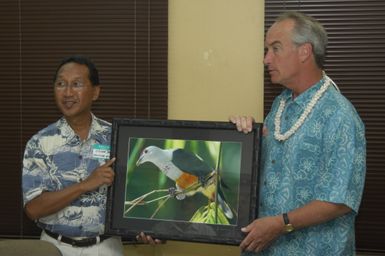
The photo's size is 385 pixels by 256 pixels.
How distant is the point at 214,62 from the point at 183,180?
1073 mm

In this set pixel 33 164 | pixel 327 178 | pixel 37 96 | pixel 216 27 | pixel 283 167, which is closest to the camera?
pixel 327 178

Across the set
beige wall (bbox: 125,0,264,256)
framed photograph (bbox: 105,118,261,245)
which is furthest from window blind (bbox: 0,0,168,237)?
framed photograph (bbox: 105,118,261,245)

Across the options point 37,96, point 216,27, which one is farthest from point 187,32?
point 37,96

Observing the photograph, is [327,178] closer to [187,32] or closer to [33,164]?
[33,164]

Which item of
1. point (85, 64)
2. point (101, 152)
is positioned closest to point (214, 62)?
point (85, 64)

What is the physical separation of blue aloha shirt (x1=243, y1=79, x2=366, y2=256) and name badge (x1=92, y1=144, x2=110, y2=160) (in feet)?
2.18

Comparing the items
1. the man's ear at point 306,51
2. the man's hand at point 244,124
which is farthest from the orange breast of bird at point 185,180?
the man's ear at point 306,51

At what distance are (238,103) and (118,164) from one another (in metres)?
1.05

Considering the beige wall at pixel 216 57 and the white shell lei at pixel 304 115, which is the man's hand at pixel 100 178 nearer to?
the white shell lei at pixel 304 115

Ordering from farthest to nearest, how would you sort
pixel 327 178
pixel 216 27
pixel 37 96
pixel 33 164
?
pixel 37 96 < pixel 216 27 < pixel 33 164 < pixel 327 178

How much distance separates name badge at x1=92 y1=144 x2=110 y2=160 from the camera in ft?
6.76

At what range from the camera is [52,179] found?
2.05 m

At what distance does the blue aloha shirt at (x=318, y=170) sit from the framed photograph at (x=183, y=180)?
0.12m

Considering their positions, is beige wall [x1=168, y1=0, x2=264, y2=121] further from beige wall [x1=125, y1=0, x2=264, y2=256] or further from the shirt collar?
the shirt collar
